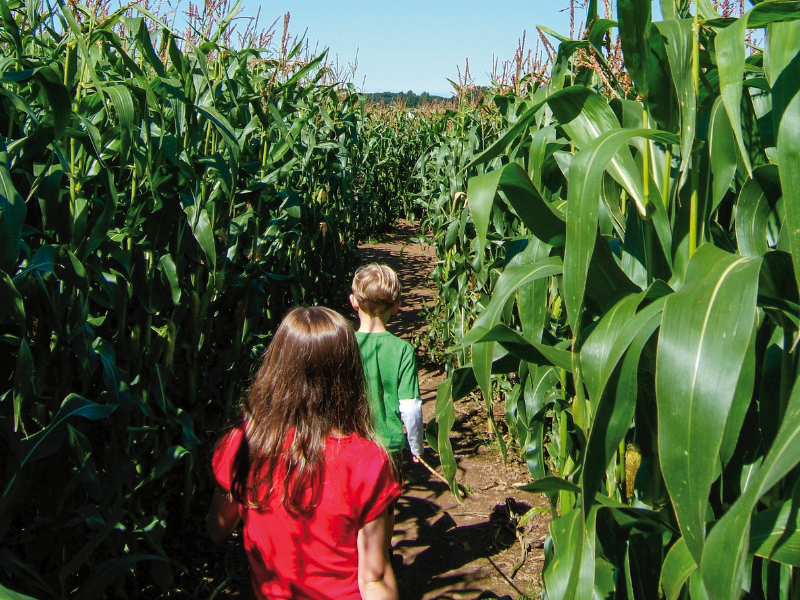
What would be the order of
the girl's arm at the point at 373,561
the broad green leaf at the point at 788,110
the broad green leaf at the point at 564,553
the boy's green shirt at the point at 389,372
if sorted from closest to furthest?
1. the broad green leaf at the point at 788,110
2. the broad green leaf at the point at 564,553
3. the girl's arm at the point at 373,561
4. the boy's green shirt at the point at 389,372

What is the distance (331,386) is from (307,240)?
135 inches

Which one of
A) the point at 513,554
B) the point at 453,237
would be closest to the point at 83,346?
the point at 513,554

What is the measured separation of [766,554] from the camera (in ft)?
3.88

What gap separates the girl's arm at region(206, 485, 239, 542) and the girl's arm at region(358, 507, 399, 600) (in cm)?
36

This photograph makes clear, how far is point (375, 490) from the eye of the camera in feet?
5.64

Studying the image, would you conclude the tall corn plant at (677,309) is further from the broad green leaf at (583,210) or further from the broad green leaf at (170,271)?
the broad green leaf at (170,271)

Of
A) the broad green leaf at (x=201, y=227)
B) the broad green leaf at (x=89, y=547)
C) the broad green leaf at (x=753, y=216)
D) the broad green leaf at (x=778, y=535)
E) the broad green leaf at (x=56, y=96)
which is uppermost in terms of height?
the broad green leaf at (x=56, y=96)

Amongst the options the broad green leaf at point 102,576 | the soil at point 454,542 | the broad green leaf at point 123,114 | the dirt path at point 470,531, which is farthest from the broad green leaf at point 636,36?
the dirt path at point 470,531

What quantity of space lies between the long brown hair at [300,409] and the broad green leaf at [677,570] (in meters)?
0.80

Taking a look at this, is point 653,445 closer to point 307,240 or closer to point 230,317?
point 230,317

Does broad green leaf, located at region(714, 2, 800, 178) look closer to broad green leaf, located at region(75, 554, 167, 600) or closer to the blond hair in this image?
the blond hair

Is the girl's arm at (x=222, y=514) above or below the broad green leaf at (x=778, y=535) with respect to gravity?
below

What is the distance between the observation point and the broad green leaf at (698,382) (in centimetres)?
98

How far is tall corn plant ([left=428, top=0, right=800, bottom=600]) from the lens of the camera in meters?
1.01
